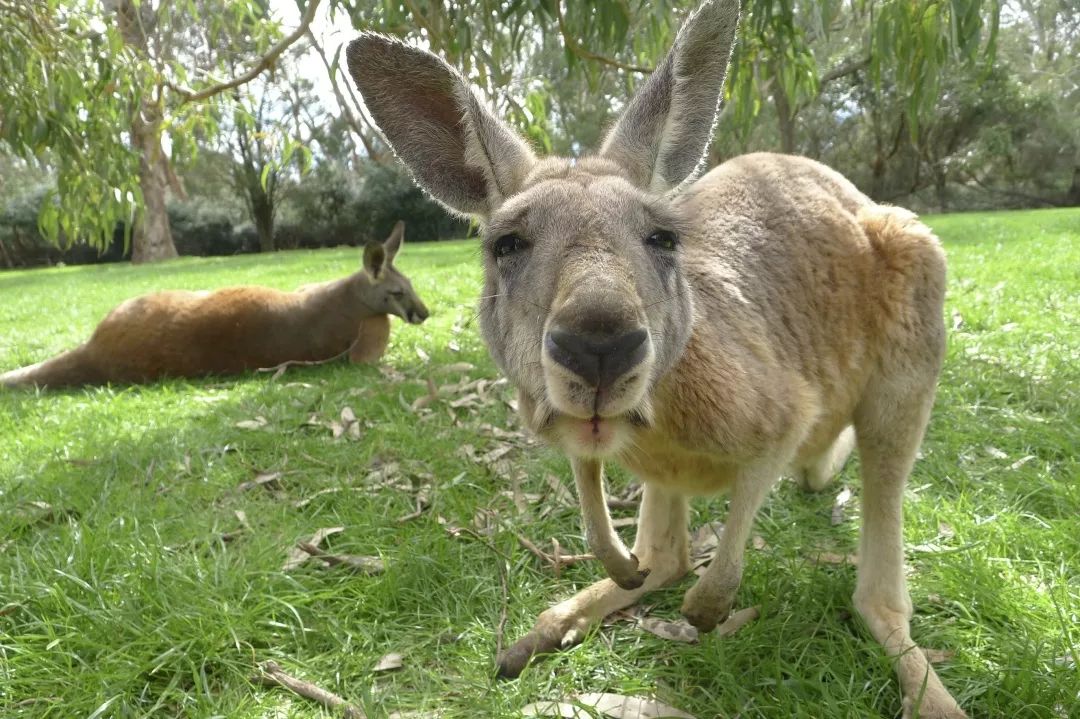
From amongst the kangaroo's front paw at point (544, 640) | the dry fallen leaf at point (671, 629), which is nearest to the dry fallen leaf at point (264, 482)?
the kangaroo's front paw at point (544, 640)

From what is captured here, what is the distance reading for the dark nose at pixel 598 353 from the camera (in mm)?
1341

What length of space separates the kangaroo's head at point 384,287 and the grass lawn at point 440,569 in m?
1.47

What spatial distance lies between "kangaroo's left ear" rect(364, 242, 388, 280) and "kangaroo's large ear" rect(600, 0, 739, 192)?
11.5ft

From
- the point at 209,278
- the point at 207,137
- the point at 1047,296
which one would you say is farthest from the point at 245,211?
the point at 1047,296

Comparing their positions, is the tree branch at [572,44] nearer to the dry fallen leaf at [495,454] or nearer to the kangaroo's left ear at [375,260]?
the dry fallen leaf at [495,454]

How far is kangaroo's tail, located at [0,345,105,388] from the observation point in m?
5.09

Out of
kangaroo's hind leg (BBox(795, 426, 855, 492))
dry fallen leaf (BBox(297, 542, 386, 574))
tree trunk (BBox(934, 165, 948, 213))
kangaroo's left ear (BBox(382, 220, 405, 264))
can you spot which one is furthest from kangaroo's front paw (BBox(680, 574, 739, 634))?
tree trunk (BBox(934, 165, 948, 213))

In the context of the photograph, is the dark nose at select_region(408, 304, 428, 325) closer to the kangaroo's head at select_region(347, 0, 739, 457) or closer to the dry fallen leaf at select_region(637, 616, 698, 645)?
the kangaroo's head at select_region(347, 0, 739, 457)

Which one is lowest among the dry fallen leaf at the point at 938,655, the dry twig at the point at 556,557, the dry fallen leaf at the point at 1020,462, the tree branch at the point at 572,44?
the dry twig at the point at 556,557

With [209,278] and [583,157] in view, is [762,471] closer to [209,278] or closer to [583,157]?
[583,157]

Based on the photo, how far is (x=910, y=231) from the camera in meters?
2.37

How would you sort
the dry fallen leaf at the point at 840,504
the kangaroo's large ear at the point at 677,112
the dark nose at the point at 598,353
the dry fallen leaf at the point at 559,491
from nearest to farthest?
the dark nose at the point at 598,353
the kangaroo's large ear at the point at 677,112
the dry fallen leaf at the point at 840,504
the dry fallen leaf at the point at 559,491

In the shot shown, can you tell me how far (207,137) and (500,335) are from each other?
3926 mm

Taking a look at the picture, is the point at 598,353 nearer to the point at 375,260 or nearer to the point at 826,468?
the point at 826,468
